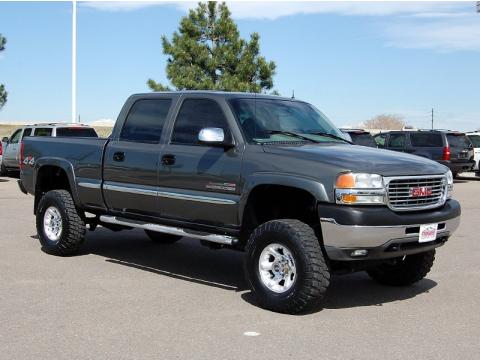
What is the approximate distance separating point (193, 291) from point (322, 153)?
6.25ft

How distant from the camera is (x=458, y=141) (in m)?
23.1

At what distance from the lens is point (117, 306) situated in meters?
6.20

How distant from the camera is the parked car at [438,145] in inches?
867

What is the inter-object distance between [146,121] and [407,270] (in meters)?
3.26

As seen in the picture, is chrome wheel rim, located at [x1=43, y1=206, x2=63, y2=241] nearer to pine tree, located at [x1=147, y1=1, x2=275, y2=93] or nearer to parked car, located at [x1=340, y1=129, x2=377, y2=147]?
parked car, located at [x1=340, y1=129, x2=377, y2=147]

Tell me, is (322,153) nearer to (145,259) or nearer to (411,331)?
(411,331)

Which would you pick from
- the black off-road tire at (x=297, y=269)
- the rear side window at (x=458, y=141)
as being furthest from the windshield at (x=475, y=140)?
the black off-road tire at (x=297, y=269)

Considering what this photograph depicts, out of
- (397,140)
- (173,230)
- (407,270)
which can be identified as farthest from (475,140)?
(173,230)

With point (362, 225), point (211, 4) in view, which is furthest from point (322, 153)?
point (211, 4)

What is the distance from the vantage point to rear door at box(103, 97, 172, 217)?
7.41m

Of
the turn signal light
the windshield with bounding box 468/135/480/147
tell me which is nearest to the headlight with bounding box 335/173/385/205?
the turn signal light

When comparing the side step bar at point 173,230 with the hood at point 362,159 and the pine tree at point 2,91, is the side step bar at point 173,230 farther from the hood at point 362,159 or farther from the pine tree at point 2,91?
the pine tree at point 2,91

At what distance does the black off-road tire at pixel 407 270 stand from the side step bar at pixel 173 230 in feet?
5.59

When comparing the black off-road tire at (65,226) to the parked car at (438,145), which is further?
the parked car at (438,145)
